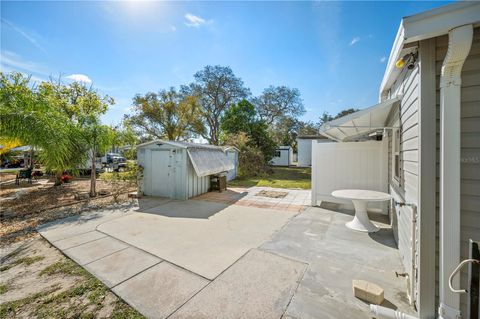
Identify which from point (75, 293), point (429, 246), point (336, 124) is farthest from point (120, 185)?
point (429, 246)

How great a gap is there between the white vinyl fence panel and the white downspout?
14.7ft

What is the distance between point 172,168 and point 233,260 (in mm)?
5689

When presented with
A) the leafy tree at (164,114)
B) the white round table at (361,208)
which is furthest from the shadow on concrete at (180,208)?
the leafy tree at (164,114)

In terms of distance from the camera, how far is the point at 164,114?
21250mm

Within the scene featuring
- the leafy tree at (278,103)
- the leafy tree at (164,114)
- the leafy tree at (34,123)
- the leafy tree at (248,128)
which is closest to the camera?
the leafy tree at (34,123)

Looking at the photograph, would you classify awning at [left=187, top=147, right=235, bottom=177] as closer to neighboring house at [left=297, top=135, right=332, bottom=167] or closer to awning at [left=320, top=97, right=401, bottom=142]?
awning at [left=320, top=97, right=401, bottom=142]

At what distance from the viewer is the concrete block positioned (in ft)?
7.75

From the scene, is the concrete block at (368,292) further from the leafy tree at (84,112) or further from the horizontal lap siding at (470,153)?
the leafy tree at (84,112)

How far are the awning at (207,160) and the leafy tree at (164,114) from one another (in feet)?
39.4

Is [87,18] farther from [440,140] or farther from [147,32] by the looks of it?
[440,140]

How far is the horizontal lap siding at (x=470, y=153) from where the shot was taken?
1835 mm

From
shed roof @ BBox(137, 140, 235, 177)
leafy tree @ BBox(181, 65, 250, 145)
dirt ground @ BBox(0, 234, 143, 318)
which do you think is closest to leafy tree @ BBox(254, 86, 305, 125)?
leafy tree @ BBox(181, 65, 250, 145)

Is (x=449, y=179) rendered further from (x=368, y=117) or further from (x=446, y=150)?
(x=368, y=117)

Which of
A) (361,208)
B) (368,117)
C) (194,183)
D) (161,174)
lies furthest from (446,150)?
(161,174)
